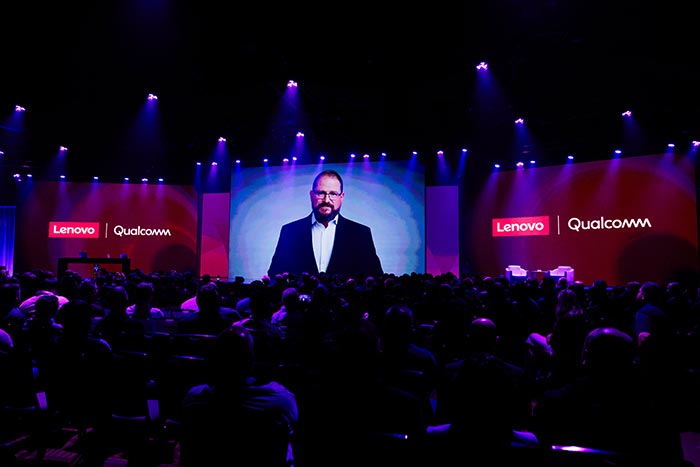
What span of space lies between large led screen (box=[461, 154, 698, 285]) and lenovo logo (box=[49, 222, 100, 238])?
14521 mm

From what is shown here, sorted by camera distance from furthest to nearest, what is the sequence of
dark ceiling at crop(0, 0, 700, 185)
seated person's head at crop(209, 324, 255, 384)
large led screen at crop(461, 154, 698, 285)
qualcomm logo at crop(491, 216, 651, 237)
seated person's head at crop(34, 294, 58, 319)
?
qualcomm logo at crop(491, 216, 651, 237) < large led screen at crop(461, 154, 698, 285) < dark ceiling at crop(0, 0, 700, 185) < seated person's head at crop(34, 294, 58, 319) < seated person's head at crop(209, 324, 255, 384)

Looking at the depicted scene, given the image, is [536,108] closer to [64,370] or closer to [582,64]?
[582,64]

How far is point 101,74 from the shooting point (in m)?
10.3

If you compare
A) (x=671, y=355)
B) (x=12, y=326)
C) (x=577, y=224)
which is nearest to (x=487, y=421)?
(x=671, y=355)

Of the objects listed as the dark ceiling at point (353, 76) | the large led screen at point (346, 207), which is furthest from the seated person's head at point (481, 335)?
the large led screen at point (346, 207)

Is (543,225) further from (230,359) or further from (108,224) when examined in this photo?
(108,224)

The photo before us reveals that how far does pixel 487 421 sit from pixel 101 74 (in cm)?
1135

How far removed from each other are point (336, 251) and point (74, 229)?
1107cm

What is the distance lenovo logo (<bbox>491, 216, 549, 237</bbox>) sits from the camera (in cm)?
1477

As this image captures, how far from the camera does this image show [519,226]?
15156mm

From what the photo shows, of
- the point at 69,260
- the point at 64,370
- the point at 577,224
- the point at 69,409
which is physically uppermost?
the point at 577,224

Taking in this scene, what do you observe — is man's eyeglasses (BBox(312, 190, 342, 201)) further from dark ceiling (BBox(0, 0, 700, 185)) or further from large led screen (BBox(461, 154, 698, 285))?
large led screen (BBox(461, 154, 698, 285))

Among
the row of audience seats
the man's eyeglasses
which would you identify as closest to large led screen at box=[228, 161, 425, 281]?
the man's eyeglasses

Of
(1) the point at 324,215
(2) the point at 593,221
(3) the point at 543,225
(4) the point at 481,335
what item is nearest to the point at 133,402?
(4) the point at 481,335
